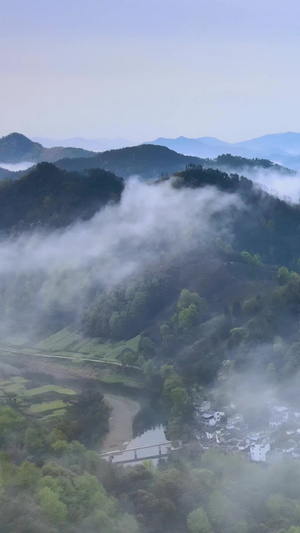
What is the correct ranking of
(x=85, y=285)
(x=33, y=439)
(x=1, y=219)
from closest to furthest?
(x=33, y=439) → (x=85, y=285) → (x=1, y=219)

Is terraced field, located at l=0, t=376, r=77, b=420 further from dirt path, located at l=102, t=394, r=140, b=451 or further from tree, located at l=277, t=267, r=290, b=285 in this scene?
tree, located at l=277, t=267, r=290, b=285

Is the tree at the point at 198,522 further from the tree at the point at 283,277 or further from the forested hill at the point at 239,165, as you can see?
the forested hill at the point at 239,165

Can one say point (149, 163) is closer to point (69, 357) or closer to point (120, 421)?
point (69, 357)

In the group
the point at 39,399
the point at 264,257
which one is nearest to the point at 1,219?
the point at 264,257

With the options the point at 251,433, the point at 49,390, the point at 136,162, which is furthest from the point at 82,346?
the point at 136,162

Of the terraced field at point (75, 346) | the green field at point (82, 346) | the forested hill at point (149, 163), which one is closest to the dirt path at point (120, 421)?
A: the terraced field at point (75, 346)

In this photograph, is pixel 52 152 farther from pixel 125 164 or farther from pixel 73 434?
pixel 73 434
